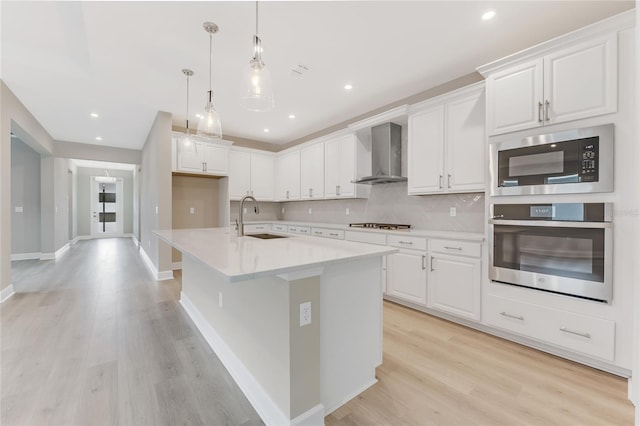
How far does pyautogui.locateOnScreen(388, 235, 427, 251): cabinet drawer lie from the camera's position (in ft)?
9.82

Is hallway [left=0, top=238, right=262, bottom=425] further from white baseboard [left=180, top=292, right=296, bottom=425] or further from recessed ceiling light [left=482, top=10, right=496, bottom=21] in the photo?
recessed ceiling light [left=482, top=10, right=496, bottom=21]

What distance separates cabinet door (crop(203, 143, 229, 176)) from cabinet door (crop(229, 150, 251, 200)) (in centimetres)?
14

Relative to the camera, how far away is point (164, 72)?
9.91ft

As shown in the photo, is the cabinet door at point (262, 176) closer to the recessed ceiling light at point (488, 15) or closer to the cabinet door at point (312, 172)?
the cabinet door at point (312, 172)

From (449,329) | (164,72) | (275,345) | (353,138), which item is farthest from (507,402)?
(164,72)

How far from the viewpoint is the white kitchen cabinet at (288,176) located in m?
5.41

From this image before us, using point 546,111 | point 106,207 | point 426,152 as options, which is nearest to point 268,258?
point 546,111

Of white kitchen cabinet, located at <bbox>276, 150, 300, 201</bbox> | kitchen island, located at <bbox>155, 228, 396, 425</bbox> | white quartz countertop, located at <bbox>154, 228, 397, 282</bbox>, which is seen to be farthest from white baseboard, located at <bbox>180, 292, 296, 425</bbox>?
white kitchen cabinet, located at <bbox>276, 150, 300, 201</bbox>

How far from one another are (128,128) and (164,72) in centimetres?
289

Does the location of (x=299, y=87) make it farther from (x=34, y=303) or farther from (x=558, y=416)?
(x=34, y=303)

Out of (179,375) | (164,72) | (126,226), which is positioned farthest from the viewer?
(126,226)

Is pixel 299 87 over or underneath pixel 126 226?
over

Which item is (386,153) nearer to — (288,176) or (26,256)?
(288,176)

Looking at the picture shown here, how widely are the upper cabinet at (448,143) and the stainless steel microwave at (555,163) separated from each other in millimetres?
349
